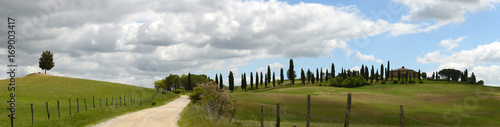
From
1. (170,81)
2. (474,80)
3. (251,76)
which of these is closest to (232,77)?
(251,76)

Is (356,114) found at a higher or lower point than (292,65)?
lower

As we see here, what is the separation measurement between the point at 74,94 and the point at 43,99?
8609mm

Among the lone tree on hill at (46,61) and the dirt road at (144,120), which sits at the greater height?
the lone tree on hill at (46,61)

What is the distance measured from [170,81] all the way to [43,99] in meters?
90.1

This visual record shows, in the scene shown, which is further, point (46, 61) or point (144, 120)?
point (46, 61)

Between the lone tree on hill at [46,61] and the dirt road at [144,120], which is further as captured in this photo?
the lone tree on hill at [46,61]

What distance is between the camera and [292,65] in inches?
5094

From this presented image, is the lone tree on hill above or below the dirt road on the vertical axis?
above

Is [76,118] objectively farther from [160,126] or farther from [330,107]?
[330,107]

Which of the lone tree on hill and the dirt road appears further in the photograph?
the lone tree on hill

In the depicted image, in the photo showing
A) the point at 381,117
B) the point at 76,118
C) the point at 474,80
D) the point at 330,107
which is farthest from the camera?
the point at 474,80

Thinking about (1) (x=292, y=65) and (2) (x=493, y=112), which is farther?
(1) (x=292, y=65)

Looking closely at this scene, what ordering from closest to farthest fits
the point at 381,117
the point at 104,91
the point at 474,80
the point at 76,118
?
1. the point at 76,118
2. the point at 381,117
3. the point at 104,91
4. the point at 474,80

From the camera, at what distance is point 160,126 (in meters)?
20.8
